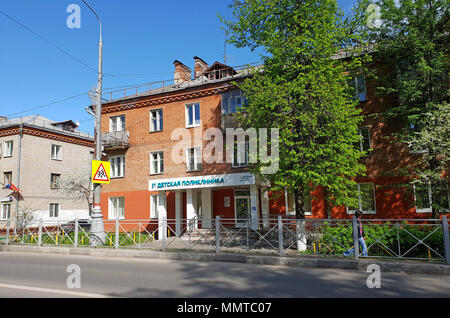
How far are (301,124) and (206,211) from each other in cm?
1054

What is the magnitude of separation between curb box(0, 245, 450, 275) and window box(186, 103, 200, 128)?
11394 millimetres

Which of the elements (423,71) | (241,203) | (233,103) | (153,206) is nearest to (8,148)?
(153,206)

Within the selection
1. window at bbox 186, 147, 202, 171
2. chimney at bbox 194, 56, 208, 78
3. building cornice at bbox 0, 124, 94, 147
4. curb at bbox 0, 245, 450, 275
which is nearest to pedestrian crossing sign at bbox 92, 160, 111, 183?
curb at bbox 0, 245, 450, 275

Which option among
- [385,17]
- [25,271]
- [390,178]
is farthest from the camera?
[390,178]

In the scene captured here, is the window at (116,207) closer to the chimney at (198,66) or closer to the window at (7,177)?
the chimney at (198,66)

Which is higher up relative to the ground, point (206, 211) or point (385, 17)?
point (385, 17)

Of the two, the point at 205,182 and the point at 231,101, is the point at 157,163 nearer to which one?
the point at 205,182

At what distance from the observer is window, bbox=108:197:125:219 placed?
2361 cm

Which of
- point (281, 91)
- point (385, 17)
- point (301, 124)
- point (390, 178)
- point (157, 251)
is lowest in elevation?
point (157, 251)

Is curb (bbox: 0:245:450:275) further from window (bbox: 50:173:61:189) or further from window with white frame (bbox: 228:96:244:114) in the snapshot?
window (bbox: 50:173:61:189)

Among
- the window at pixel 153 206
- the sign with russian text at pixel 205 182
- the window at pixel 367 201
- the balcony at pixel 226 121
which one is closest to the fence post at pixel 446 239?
the window at pixel 367 201
